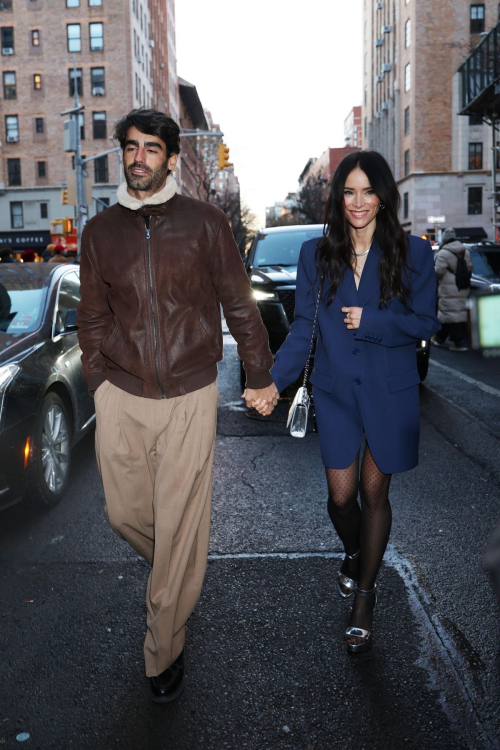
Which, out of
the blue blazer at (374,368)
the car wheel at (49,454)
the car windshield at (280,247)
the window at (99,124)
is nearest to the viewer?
the blue blazer at (374,368)

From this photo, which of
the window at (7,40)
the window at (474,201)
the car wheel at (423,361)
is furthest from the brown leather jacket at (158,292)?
the window at (7,40)

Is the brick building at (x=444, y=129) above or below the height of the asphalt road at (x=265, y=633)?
above

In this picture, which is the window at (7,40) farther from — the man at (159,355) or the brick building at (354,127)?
the man at (159,355)

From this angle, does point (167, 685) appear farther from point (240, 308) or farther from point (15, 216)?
point (15, 216)

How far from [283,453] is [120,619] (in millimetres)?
3227

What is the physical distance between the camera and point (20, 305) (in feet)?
18.9

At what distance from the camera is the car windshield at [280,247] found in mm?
9961

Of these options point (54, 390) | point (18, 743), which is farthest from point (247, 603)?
point (54, 390)

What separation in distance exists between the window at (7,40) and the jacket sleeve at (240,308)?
5792 centimetres

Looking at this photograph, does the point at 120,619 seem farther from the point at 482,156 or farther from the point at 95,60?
the point at 95,60

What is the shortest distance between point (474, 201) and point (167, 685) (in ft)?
164

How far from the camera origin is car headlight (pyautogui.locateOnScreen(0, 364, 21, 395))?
14.9 ft

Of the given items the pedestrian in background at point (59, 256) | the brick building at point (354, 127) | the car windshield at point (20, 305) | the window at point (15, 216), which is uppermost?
the brick building at point (354, 127)

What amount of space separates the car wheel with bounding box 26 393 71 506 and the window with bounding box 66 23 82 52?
5402 cm
